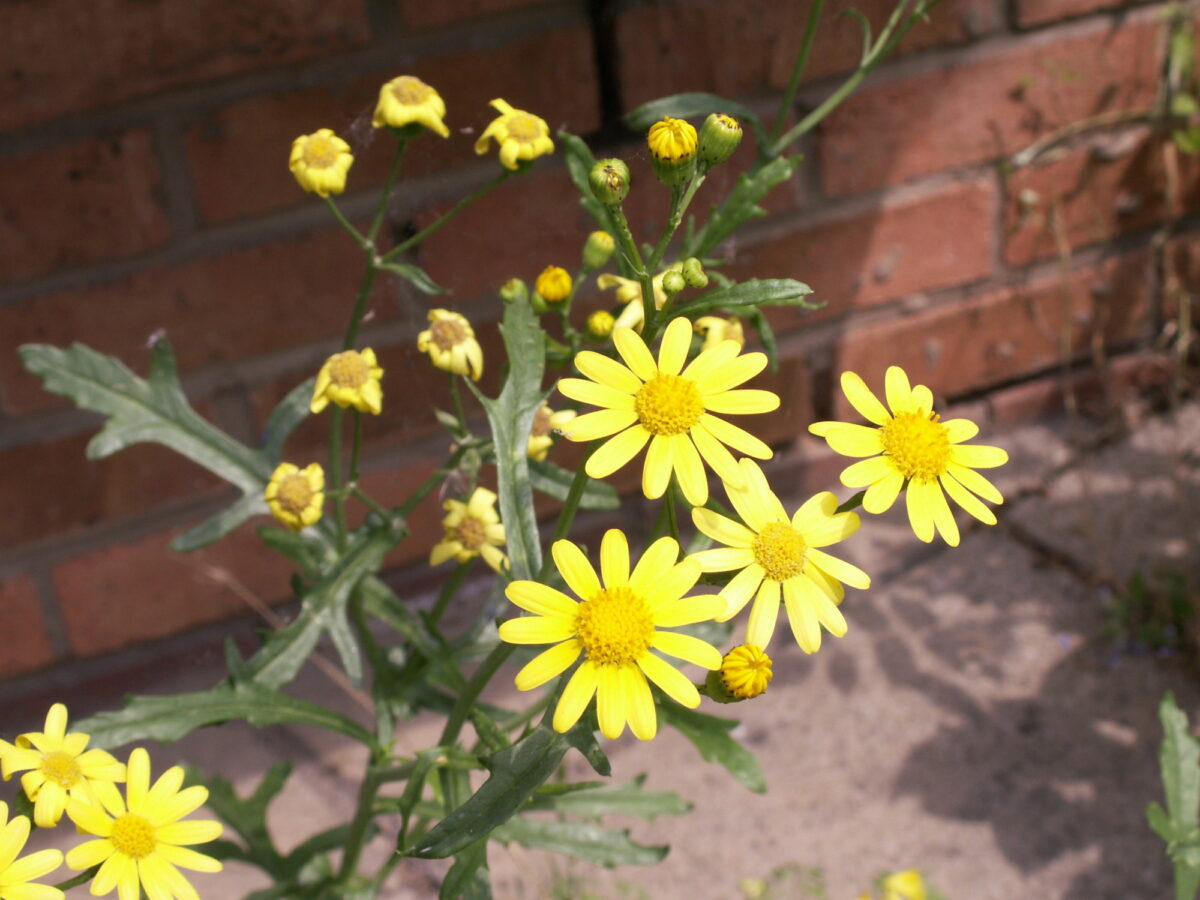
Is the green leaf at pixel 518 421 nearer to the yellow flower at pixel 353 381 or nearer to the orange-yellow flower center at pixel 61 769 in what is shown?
the yellow flower at pixel 353 381

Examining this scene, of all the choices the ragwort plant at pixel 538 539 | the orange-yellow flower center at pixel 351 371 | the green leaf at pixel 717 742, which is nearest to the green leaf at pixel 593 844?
the ragwort plant at pixel 538 539

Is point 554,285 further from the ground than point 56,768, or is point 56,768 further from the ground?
point 554,285

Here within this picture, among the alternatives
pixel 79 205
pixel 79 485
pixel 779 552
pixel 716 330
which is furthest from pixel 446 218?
pixel 79 485

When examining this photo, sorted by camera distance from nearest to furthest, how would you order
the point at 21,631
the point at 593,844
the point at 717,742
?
the point at 717,742, the point at 593,844, the point at 21,631

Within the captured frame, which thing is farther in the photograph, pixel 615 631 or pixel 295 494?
pixel 295 494

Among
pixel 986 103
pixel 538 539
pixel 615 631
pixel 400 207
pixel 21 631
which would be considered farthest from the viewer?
pixel 986 103

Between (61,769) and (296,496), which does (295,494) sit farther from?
(61,769)

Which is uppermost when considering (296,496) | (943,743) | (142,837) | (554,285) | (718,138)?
(718,138)

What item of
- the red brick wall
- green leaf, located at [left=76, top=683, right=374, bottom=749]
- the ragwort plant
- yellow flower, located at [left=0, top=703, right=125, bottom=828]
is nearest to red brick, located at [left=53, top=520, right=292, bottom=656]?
the red brick wall
